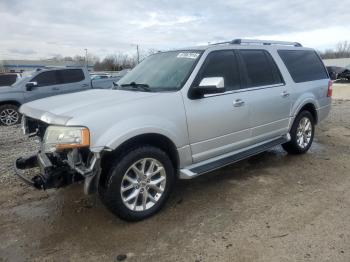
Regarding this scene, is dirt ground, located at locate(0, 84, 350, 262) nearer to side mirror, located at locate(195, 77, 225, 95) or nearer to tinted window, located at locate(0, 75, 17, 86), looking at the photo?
side mirror, located at locate(195, 77, 225, 95)

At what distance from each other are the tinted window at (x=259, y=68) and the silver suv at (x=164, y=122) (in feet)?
0.05

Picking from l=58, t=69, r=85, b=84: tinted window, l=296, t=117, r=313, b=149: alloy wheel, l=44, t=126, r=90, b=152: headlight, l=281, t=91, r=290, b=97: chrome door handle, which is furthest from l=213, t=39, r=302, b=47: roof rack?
l=58, t=69, r=85, b=84: tinted window

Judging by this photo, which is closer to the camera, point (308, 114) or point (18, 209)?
point (18, 209)

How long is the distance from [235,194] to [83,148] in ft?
6.85

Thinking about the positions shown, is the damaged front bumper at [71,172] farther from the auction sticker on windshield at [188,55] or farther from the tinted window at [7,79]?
the tinted window at [7,79]

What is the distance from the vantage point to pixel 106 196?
3.47 metres

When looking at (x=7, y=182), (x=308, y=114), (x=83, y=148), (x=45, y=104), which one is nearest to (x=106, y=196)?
(x=83, y=148)

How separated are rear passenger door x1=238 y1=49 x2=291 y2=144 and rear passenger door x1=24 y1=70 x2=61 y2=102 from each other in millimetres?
7768

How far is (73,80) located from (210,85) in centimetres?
879

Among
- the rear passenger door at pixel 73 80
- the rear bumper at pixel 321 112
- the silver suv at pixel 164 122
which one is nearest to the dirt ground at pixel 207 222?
the silver suv at pixel 164 122

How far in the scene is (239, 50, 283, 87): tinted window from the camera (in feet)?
16.2

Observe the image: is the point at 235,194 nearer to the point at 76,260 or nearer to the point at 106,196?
the point at 106,196

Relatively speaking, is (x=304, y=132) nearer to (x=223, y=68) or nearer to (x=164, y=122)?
(x=223, y=68)

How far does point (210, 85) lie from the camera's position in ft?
12.9
